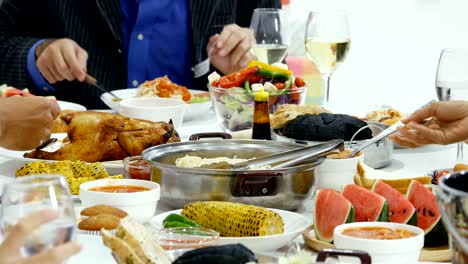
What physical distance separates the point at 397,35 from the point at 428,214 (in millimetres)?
5719

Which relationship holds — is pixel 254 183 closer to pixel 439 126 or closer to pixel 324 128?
pixel 324 128

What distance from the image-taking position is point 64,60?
313 centimetres

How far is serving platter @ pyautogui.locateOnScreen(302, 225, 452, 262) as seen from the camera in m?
1.56

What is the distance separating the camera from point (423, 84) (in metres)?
6.80

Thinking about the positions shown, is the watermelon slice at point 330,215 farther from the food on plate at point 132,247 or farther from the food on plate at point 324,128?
the food on plate at point 324,128

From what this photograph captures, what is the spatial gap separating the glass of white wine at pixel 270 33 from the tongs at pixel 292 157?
123 centimetres

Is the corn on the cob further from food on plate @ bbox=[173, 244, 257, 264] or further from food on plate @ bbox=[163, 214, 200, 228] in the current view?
food on plate @ bbox=[173, 244, 257, 264]

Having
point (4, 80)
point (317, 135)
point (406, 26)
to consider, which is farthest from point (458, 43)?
point (317, 135)

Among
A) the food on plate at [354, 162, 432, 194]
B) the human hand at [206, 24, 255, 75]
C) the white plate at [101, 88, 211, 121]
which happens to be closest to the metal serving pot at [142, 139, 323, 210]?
the food on plate at [354, 162, 432, 194]

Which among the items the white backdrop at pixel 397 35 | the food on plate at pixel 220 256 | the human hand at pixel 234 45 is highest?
the human hand at pixel 234 45

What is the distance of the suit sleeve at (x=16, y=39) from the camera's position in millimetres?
3625

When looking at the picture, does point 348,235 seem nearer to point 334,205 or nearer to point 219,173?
point 334,205

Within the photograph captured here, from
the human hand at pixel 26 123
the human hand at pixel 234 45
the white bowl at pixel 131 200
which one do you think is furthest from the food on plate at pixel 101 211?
the human hand at pixel 234 45

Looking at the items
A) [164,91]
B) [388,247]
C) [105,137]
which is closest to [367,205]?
[388,247]
